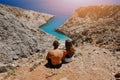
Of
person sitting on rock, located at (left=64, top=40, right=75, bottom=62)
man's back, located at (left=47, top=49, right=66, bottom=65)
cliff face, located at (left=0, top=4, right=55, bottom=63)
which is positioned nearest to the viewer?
man's back, located at (left=47, top=49, right=66, bottom=65)

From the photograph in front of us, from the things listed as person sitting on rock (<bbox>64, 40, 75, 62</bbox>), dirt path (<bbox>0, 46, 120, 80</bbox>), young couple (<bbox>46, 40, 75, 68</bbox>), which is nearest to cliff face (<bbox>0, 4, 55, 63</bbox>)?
dirt path (<bbox>0, 46, 120, 80</bbox>)

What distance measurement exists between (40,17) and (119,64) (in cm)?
6038

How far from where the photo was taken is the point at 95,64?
1365 centimetres

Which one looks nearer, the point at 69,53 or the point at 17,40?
the point at 69,53

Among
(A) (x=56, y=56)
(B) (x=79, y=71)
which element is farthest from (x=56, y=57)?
(B) (x=79, y=71)

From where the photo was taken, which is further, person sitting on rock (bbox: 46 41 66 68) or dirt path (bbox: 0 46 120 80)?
person sitting on rock (bbox: 46 41 66 68)

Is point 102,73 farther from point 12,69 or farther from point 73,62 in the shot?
point 12,69

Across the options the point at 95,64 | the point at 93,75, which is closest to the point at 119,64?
the point at 95,64

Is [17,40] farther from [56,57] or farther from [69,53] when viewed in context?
[56,57]

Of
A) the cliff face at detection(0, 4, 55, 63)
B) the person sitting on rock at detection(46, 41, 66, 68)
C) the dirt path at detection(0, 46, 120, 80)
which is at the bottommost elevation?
the dirt path at detection(0, 46, 120, 80)

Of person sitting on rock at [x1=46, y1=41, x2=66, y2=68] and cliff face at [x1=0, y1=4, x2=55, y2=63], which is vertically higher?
cliff face at [x1=0, y1=4, x2=55, y2=63]

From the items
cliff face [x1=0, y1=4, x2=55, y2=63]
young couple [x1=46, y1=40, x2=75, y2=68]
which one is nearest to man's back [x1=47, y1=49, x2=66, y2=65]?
young couple [x1=46, y1=40, x2=75, y2=68]

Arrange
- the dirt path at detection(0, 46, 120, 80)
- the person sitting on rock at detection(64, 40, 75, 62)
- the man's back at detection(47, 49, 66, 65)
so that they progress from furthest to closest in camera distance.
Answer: the person sitting on rock at detection(64, 40, 75, 62) < the man's back at detection(47, 49, 66, 65) < the dirt path at detection(0, 46, 120, 80)

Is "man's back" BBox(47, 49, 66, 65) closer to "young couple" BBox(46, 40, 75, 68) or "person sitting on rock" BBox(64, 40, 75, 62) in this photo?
"young couple" BBox(46, 40, 75, 68)
